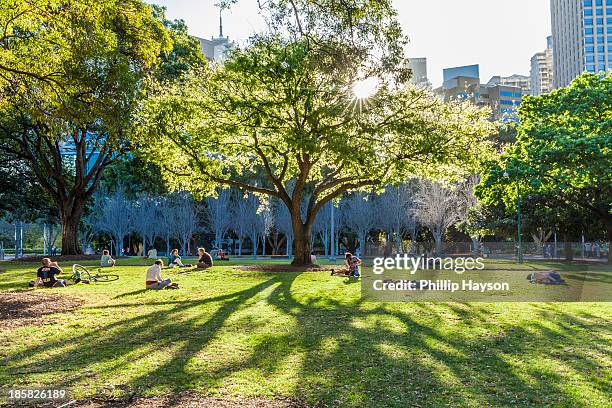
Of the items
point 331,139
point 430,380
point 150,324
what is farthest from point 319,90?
point 430,380

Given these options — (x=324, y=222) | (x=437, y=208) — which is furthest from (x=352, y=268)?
(x=324, y=222)

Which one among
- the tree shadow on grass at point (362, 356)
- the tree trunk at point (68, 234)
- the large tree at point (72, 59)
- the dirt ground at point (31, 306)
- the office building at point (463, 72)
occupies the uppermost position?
the office building at point (463, 72)

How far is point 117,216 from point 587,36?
134315mm

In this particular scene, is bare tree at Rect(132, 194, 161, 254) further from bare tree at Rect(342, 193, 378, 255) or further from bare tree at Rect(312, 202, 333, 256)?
bare tree at Rect(342, 193, 378, 255)

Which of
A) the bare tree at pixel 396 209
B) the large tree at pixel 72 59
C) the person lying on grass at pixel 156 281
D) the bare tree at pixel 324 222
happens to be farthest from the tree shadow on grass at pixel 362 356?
the bare tree at pixel 324 222

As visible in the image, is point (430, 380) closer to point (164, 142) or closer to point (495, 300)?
point (495, 300)

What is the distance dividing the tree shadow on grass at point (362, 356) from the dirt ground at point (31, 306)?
5.19 feet

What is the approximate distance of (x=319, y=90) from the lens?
19.6 metres

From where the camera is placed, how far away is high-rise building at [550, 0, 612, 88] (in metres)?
134

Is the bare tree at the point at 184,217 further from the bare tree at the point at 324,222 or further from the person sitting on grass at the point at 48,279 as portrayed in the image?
the person sitting on grass at the point at 48,279

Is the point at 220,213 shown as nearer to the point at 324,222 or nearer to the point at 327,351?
the point at 324,222

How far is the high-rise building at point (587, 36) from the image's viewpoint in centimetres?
13388

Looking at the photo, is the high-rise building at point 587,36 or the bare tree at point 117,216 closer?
the bare tree at point 117,216

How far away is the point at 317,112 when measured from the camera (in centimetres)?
1977
